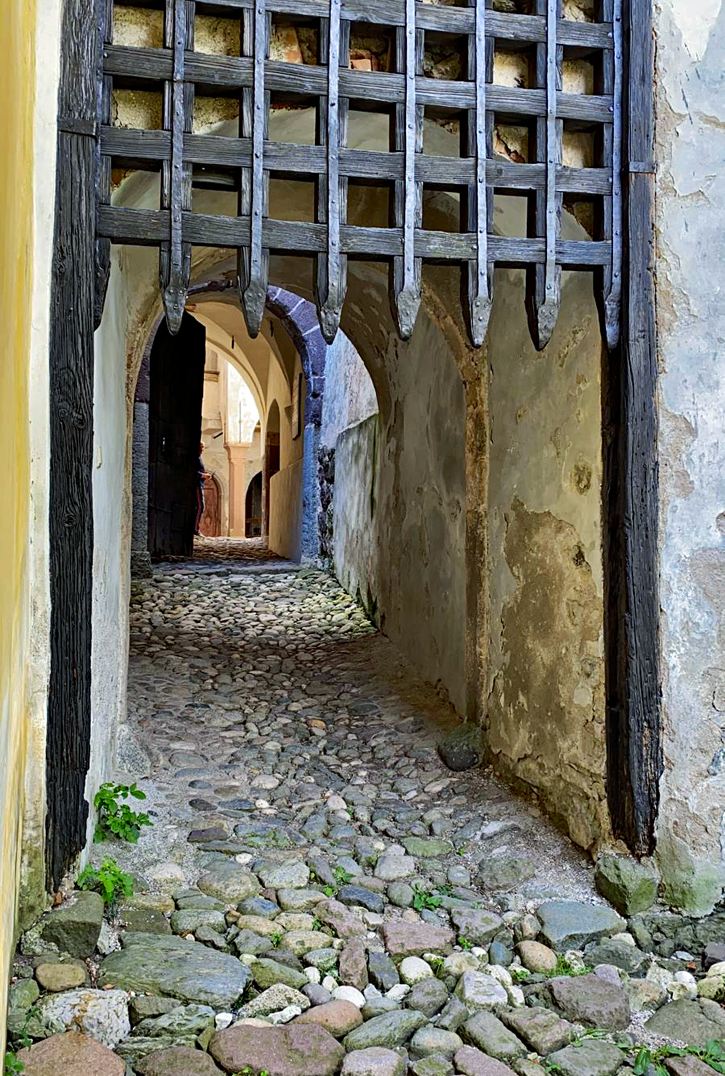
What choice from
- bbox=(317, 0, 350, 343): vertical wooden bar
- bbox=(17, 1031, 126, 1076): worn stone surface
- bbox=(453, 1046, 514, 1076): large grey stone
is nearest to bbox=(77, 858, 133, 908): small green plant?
bbox=(17, 1031, 126, 1076): worn stone surface

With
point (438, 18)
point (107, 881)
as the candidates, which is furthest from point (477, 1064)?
point (438, 18)

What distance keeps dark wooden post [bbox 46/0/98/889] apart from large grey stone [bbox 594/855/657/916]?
1.55 metres

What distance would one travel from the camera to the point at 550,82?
2.71 metres

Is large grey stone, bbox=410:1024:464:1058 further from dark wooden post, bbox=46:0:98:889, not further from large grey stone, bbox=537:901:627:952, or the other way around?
dark wooden post, bbox=46:0:98:889

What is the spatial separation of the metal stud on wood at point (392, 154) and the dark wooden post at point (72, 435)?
2.5 inches

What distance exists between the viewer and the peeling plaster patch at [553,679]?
300 centimetres

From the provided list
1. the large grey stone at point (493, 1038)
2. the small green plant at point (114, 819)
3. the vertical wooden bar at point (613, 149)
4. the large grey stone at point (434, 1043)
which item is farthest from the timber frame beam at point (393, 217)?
the large grey stone at point (434, 1043)

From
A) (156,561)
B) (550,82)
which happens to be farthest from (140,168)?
(156,561)

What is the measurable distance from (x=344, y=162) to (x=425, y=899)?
2.19 meters

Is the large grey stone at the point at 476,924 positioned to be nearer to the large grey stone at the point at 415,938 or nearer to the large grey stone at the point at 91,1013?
the large grey stone at the point at 415,938

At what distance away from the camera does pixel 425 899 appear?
9.30 ft

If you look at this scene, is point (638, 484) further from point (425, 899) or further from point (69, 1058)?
point (69, 1058)

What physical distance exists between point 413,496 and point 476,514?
140 centimetres

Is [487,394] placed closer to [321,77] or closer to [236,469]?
[321,77]
